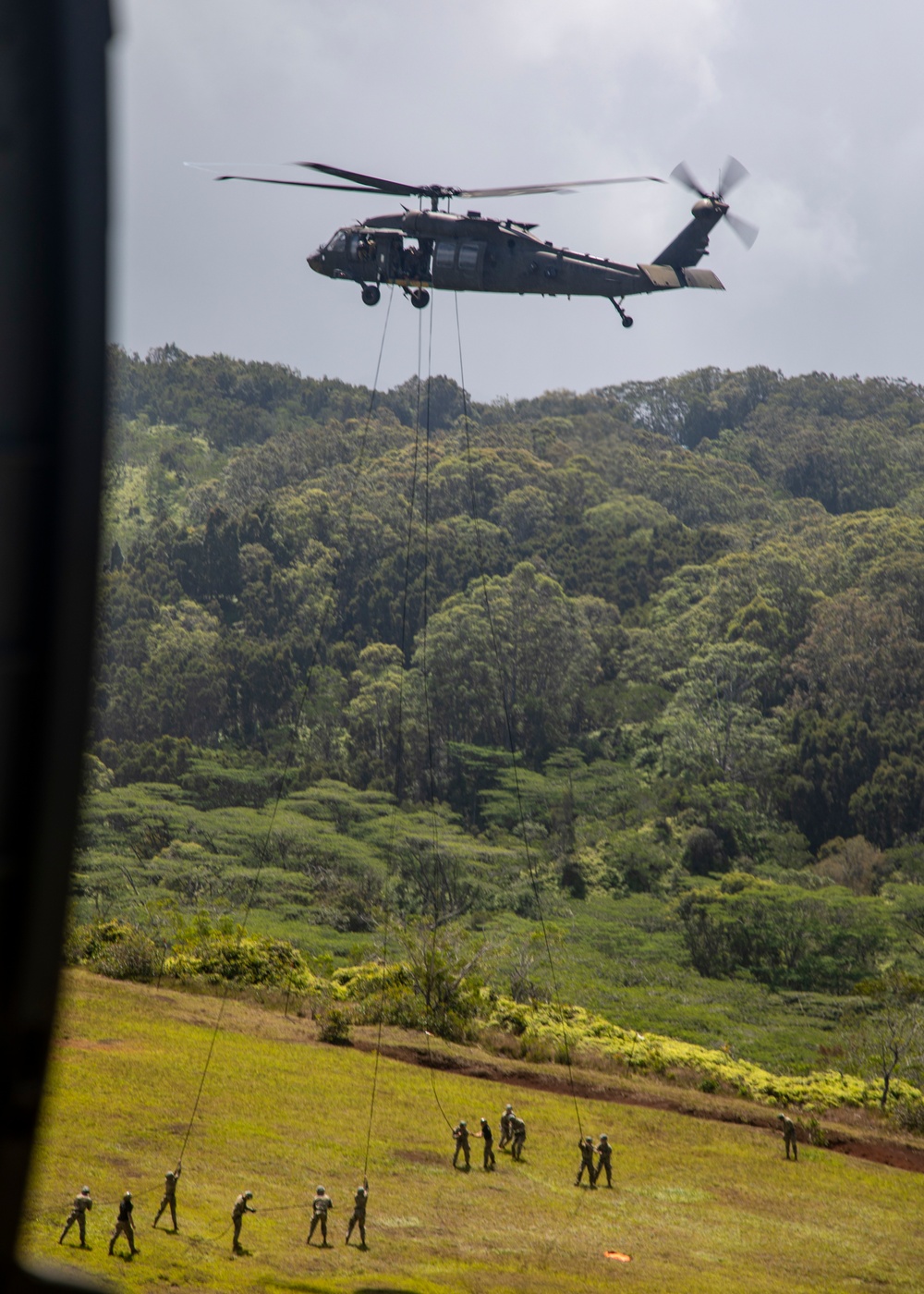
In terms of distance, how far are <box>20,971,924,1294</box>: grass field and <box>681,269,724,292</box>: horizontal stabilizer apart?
13194 mm

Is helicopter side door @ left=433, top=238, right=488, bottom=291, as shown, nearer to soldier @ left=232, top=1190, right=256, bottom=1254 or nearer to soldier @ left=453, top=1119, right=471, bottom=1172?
soldier @ left=453, top=1119, right=471, bottom=1172

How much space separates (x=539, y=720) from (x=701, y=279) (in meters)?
29.3

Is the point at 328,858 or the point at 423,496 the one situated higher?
the point at 423,496

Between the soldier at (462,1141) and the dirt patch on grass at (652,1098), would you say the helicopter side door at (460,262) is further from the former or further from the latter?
the dirt patch on grass at (652,1098)

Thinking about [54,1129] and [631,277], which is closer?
[54,1129]

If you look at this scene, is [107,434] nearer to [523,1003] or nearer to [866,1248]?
[866,1248]

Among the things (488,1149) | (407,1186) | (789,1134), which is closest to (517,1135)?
Result: (488,1149)

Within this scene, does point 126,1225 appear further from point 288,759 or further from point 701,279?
point 288,759

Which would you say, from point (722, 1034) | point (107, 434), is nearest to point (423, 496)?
point (722, 1034)

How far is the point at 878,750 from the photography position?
4197 cm

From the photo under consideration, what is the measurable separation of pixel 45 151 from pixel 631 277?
17.8 meters

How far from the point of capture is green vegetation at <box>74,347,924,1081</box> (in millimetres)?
29594

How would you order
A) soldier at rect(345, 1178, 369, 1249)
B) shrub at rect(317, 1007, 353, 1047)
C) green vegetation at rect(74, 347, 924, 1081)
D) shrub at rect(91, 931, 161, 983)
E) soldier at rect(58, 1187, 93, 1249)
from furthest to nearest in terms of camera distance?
green vegetation at rect(74, 347, 924, 1081), shrub at rect(91, 931, 161, 983), shrub at rect(317, 1007, 353, 1047), soldier at rect(345, 1178, 369, 1249), soldier at rect(58, 1187, 93, 1249)

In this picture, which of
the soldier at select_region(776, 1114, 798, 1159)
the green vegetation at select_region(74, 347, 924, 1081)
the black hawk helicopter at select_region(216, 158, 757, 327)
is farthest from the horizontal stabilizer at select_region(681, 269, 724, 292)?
the soldier at select_region(776, 1114, 798, 1159)
